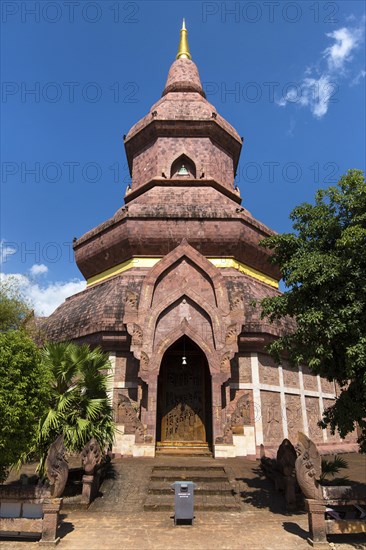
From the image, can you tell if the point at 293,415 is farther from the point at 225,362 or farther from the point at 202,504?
the point at 202,504

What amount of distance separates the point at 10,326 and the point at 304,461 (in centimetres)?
1804

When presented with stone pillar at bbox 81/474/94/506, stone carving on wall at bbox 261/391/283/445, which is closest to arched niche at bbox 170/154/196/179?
stone carving on wall at bbox 261/391/283/445

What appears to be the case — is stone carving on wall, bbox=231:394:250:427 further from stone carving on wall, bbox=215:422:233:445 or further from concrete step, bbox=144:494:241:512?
concrete step, bbox=144:494:241:512

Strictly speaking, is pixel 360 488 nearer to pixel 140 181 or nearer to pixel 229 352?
pixel 229 352

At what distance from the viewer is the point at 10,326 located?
22375mm

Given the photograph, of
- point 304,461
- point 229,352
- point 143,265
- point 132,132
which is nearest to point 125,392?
point 229,352

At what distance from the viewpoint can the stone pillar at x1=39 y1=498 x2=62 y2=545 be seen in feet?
26.4

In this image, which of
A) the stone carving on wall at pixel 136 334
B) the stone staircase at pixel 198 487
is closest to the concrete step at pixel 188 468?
the stone staircase at pixel 198 487

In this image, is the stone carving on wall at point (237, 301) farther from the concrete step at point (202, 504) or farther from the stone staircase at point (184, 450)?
the concrete step at point (202, 504)

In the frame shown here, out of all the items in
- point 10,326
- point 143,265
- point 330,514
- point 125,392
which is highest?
point 143,265

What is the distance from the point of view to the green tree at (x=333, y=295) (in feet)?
28.4

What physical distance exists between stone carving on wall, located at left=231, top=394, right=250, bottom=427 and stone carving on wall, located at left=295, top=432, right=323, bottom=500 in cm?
594

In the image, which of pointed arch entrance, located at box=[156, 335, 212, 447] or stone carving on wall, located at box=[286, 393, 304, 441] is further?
stone carving on wall, located at box=[286, 393, 304, 441]

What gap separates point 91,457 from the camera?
422 inches
